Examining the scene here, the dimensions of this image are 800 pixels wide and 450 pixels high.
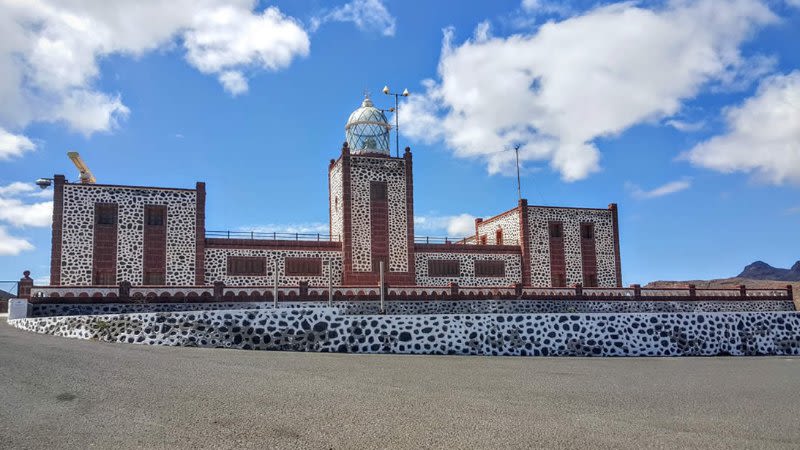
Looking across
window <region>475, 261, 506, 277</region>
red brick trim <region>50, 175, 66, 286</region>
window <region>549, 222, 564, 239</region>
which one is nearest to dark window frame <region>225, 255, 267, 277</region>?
red brick trim <region>50, 175, 66, 286</region>

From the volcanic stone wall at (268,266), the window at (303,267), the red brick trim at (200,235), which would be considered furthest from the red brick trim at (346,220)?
the red brick trim at (200,235)

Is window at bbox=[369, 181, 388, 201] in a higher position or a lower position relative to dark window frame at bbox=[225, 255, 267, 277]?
higher

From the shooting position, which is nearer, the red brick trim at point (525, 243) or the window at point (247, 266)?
the window at point (247, 266)

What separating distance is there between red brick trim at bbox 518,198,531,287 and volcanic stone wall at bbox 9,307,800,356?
18470mm

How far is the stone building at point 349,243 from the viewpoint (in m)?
27.2

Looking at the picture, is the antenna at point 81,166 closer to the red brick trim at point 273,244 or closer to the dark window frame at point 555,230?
the red brick trim at point 273,244

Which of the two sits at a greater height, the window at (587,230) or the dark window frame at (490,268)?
the window at (587,230)

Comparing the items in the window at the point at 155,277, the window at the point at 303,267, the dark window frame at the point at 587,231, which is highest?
the dark window frame at the point at 587,231

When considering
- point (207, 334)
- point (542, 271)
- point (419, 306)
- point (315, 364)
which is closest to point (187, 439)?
point (315, 364)

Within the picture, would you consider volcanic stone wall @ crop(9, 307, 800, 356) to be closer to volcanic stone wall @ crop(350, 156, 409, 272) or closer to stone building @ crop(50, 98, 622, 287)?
stone building @ crop(50, 98, 622, 287)

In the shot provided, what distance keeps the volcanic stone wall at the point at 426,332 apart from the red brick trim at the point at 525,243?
1847 centimetres

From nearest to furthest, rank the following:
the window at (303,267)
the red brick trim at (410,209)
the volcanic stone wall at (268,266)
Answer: the volcanic stone wall at (268,266) < the window at (303,267) < the red brick trim at (410,209)

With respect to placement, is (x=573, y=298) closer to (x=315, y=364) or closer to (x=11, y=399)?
(x=315, y=364)

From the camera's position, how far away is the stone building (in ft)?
89.2
